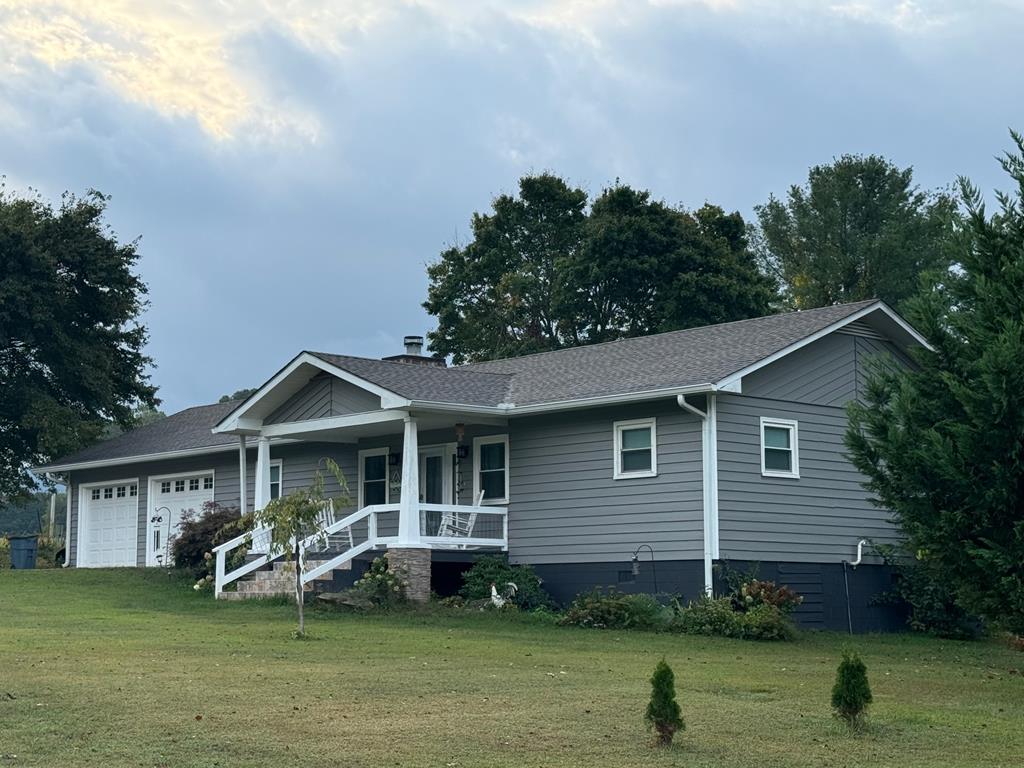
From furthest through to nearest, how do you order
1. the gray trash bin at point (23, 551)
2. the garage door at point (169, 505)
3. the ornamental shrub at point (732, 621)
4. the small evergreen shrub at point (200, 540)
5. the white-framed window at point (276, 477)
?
1. the gray trash bin at point (23, 551)
2. the garage door at point (169, 505)
3. the white-framed window at point (276, 477)
4. the small evergreen shrub at point (200, 540)
5. the ornamental shrub at point (732, 621)

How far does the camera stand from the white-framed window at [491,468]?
2455 centimetres

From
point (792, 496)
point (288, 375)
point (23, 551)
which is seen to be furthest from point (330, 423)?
point (23, 551)

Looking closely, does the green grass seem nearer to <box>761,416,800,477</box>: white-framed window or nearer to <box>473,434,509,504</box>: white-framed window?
<box>761,416,800,477</box>: white-framed window

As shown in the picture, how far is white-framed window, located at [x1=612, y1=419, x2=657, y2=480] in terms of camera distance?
2227 cm

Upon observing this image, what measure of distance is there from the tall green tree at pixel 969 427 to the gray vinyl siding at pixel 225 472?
15.2 meters

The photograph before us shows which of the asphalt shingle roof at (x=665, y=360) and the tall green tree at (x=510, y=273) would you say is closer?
the asphalt shingle roof at (x=665, y=360)

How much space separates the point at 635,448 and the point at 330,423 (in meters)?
5.74

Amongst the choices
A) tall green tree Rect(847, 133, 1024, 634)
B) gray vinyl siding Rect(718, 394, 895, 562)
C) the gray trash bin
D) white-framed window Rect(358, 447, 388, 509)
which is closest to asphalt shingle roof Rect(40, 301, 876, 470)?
gray vinyl siding Rect(718, 394, 895, 562)

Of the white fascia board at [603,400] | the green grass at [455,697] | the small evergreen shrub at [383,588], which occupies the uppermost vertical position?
the white fascia board at [603,400]

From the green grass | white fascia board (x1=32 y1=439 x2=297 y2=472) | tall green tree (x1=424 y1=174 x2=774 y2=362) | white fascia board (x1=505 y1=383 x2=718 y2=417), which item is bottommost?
the green grass

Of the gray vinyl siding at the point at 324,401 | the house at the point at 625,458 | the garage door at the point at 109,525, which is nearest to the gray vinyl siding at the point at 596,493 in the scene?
the house at the point at 625,458

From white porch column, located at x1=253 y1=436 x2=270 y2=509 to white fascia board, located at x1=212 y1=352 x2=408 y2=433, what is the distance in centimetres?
47

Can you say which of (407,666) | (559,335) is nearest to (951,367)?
(407,666)

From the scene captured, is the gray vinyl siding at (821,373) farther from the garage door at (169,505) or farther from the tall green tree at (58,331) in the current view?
the tall green tree at (58,331)
